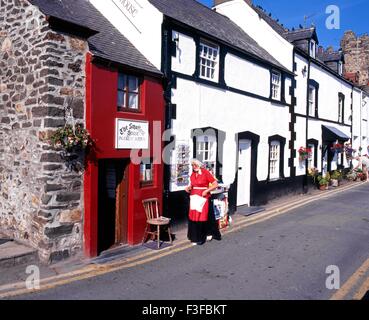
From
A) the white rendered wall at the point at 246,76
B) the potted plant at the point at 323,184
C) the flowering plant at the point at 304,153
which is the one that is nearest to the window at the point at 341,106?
the potted plant at the point at 323,184

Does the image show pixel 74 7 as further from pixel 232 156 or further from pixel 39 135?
pixel 232 156

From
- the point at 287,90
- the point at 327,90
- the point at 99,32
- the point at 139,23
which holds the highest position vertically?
the point at 327,90

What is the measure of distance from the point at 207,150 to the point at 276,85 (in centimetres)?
581

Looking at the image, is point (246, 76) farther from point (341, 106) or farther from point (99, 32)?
point (341, 106)

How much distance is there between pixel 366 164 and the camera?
24516 millimetres

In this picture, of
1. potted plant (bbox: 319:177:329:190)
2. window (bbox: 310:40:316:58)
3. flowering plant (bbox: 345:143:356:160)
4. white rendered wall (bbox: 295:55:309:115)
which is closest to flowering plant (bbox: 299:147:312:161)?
white rendered wall (bbox: 295:55:309:115)

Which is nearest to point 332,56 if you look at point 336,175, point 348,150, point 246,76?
point 348,150

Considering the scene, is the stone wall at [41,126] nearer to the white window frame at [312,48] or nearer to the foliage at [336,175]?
the white window frame at [312,48]

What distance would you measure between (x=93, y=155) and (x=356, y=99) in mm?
22754

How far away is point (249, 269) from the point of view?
6.44 meters

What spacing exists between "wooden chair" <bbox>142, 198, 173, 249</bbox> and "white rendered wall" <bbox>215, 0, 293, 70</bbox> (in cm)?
Result: 1016

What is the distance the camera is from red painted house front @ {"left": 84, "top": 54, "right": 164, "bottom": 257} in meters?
7.05

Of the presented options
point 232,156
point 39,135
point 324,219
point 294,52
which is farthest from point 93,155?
point 294,52

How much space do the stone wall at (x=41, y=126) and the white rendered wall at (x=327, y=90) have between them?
14.1 metres
